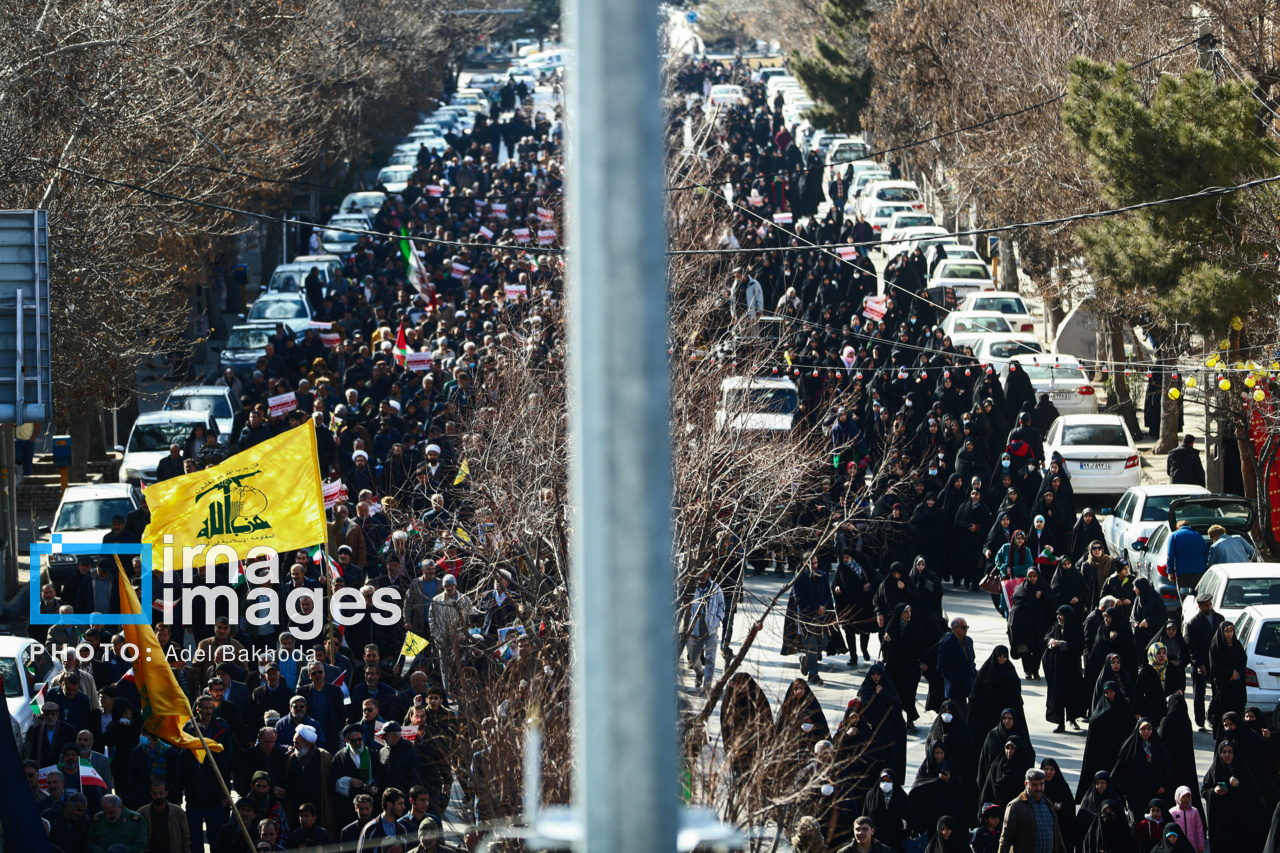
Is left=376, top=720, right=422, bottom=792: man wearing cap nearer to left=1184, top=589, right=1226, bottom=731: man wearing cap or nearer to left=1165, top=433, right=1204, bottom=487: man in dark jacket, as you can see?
left=1184, top=589, right=1226, bottom=731: man wearing cap

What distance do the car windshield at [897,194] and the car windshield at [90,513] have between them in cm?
2978

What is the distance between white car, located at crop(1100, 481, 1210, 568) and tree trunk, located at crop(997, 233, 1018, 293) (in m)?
17.1

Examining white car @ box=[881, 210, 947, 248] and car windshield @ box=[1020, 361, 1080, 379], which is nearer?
car windshield @ box=[1020, 361, 1080, 379]

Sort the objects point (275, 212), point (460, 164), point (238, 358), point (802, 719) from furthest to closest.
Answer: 1. point (460, 164)
2. point (275, 212)
3. point (238, 358)
4. point (802, 719)

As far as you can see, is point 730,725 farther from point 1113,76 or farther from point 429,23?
point 429,23

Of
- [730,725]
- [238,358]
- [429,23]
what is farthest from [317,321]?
[429,23]

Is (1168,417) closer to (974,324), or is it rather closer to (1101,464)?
(1101,464)

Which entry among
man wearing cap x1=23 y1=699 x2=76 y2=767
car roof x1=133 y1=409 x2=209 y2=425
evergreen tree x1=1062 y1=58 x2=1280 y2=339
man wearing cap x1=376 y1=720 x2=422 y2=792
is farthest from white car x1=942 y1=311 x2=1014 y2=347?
man wearing cap x1=23 y1=699 x2=76 y2=767

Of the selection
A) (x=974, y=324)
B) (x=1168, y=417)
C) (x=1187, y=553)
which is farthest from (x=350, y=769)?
(x=974, y=324)

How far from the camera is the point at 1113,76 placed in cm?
2130

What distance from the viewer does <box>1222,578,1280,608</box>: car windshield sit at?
16.4 metres

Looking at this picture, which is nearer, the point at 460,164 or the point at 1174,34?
the point at 1174,34

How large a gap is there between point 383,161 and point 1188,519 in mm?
48623
